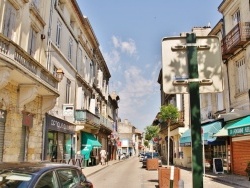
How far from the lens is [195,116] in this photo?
308 cm

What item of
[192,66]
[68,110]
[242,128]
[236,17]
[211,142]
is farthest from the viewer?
[211,142]

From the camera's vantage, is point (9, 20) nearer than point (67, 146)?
Yes

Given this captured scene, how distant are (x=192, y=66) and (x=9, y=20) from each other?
471 inches

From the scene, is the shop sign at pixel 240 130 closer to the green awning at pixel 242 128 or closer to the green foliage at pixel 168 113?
the green awning at pixel 242 128

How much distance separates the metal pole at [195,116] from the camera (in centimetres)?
296

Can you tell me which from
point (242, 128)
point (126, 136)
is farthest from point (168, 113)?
point (126, 136)

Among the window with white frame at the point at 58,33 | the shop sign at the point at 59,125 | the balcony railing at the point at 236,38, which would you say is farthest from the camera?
the window with white frame at the point at 58,33

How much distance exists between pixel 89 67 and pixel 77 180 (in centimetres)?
2526

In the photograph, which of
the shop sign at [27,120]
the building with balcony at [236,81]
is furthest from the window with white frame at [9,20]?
the building with balcony at [236,81]

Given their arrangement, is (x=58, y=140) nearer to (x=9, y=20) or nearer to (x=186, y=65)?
(x=9, y=20)

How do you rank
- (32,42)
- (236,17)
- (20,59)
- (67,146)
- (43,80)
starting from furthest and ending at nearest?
1. (67,146)
2. (236,17)
3. (32,42)
4. (43,80)
5. (20,59)

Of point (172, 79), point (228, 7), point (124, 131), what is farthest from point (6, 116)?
point (124, 131)

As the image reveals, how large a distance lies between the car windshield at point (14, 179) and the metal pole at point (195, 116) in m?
2.76

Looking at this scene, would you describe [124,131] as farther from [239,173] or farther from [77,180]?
[77,180]
